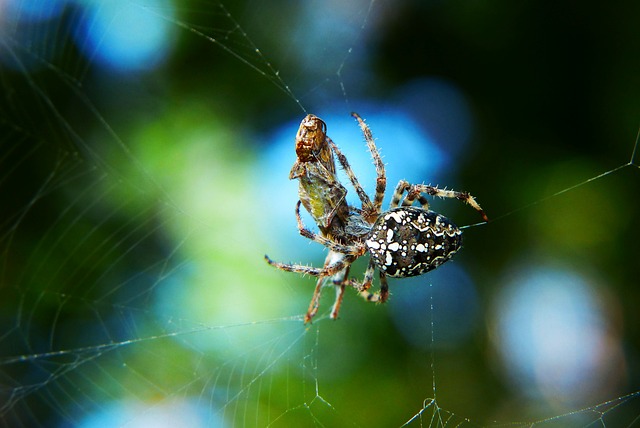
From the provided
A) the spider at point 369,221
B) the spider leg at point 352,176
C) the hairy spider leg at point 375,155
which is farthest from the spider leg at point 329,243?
the hairy spider leg at point 375,155

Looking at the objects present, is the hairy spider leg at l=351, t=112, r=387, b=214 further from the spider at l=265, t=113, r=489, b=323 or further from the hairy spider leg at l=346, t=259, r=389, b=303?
the hairy spider leg at l=346, t=259, r=389, b=303

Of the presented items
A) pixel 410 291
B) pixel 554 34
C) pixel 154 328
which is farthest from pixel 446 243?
pixel 154 328

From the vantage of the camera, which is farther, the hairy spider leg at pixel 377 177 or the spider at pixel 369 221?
the hairy spider leg at pixel 377 177

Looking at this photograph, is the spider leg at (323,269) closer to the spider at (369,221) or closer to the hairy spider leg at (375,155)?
the spider at (369,221)

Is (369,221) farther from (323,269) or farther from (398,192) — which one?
(323,269)

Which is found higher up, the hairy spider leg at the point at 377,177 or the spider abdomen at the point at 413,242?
the hairy spider leg at the point at 377,177

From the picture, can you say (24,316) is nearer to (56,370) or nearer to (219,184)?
(56,370)

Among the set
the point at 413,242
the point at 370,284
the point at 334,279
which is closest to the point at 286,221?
the point at 334,279

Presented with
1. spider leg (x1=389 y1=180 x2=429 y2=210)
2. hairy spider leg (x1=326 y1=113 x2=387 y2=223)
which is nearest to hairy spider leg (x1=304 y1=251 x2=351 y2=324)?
hairy spider leg (x1=326 y1=113 x2=387 y2=223)
